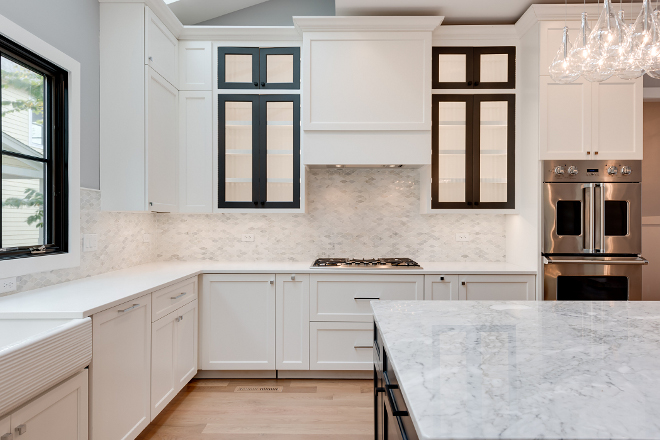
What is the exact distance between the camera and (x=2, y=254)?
1940 millimetres

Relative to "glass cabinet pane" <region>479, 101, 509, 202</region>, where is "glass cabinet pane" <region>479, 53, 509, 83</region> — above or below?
above

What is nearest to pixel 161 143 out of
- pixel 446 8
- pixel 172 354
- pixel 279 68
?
pixel 279 68

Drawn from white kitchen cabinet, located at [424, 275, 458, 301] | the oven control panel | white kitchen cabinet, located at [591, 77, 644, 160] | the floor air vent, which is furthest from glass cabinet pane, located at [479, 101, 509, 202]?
Result: the floor air vent

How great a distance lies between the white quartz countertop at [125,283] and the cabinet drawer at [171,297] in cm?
5

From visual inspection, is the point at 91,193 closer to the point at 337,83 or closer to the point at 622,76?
the point at 337,83

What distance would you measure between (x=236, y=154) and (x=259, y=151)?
0.20 meters

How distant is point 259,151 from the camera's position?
127 inches

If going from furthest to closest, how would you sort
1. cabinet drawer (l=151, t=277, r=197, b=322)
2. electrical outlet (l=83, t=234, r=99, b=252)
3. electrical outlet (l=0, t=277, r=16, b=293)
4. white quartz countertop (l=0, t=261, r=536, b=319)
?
electrical outlet (l=83, t=234, r=99, b=252), cabinet drawer (l=151, t=277, r=197, b=322), electrical outlet (l=0, t=277, r=16, b=293), white quartz countertop (l=0, t=261, r=536, b=319)

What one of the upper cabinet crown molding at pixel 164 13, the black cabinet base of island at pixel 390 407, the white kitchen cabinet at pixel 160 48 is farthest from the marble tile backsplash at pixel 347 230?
the black cabinet base of island at pixel 390 407

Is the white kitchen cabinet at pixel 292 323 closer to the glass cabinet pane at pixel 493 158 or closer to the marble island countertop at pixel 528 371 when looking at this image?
the marble island countertop at pixel 528 371

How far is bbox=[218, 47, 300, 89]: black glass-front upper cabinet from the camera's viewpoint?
3.23 metres

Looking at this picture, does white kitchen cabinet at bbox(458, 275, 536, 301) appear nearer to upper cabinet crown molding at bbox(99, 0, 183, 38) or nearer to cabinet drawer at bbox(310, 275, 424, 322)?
cabinet drawer at bbox(310, 275, 424, 322)

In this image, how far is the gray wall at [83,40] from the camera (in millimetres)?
2146

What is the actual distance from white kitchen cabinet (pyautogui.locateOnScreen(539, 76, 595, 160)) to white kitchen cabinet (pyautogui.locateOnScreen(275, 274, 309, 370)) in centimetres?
209
